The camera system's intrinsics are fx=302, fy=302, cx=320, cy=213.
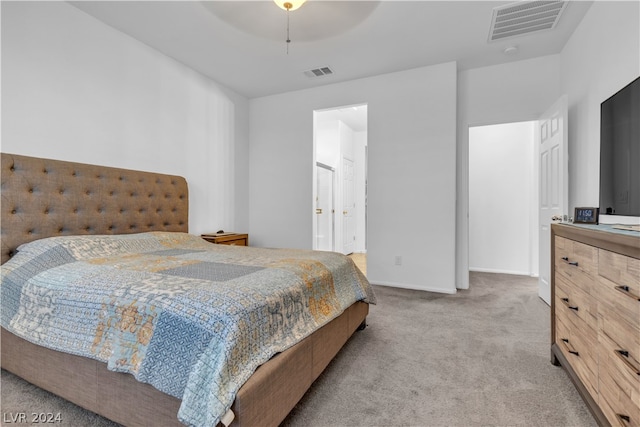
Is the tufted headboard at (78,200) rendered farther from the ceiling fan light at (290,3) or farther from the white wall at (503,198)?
the white wall at (503,198)

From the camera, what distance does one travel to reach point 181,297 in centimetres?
117

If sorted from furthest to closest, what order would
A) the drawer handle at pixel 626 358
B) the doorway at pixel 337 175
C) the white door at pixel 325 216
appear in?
the white door at pixel 325 216, the doorway at pixel 337 175, the drawer handle at pixel 626 358

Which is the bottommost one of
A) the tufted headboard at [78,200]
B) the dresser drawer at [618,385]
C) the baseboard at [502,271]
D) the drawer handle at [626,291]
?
Answer: the baseboard at [502,271]

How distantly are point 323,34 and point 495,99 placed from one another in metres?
2.20

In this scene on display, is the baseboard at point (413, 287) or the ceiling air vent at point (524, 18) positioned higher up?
the ceiling air vent at point (524, 18)

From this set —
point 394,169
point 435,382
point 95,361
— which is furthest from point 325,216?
point 95,361

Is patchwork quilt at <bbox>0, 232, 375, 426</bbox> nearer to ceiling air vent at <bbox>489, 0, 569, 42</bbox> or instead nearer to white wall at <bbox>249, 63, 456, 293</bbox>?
white wall at <bbox>249, 63, 456, 293</bbox>

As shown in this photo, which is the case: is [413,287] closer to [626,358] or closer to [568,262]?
[568,262]

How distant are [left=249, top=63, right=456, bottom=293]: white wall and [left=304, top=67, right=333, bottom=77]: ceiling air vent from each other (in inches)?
13.7

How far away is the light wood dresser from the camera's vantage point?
1.02 m

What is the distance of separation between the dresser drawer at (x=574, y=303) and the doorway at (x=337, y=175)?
4.04 metres

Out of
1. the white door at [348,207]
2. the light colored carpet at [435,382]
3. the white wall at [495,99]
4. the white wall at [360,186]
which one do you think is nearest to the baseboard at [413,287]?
the white wall at [495,99]

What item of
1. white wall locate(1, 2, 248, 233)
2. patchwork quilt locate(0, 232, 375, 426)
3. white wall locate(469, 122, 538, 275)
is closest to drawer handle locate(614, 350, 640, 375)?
patchwork quilt locate(0, 232, 375, 426)

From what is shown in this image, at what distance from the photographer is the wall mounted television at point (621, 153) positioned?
147 centimetres
